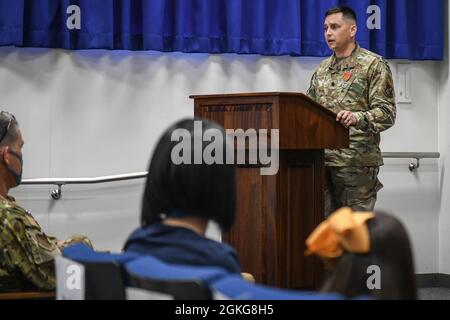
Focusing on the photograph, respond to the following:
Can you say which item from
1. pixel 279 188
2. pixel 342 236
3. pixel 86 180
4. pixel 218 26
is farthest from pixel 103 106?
pixel 342 236

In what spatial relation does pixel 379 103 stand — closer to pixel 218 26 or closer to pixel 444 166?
pixel 218 26

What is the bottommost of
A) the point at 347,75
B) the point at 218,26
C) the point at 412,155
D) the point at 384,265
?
the point at 384,265

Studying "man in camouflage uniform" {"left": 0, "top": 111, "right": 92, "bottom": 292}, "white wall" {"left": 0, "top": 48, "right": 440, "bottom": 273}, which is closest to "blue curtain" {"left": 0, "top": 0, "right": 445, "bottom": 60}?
"white wall" {"left": 0, "top": 48, "right": 440, "bottom": 273}

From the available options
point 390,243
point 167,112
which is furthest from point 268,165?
point 390,243

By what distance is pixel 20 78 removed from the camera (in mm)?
5289

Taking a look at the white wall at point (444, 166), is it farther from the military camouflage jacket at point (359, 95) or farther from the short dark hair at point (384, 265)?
the short dark hair at point (384, 265)

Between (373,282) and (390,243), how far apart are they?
0.31 metres

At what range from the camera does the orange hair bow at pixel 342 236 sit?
1.62 meters

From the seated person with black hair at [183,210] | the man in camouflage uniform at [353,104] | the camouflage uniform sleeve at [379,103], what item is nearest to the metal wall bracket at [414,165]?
the man in camouflage uniform at [353,104]

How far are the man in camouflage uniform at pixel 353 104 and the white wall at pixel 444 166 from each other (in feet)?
5.05

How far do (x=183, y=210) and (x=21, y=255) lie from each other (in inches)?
61.2

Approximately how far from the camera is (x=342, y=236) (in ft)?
5.36

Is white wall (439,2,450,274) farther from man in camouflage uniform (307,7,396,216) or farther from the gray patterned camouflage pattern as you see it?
the gray patterned camouflage pattern

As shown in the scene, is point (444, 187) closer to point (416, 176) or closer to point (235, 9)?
point (416, 176)
